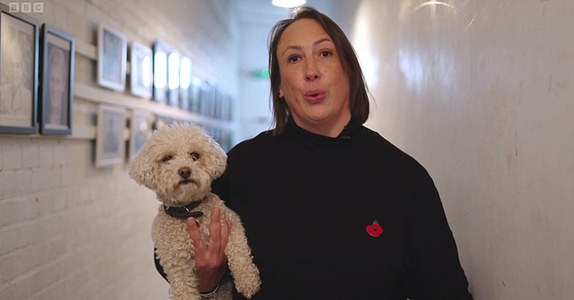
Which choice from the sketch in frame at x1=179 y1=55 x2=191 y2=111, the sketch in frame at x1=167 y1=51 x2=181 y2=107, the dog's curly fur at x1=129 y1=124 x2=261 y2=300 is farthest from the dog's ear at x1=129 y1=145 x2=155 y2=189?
the sketch in frame at x1=179 y1=55 x2=191 y2=111

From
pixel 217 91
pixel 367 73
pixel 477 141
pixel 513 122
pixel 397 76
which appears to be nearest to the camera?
pixel 513 122

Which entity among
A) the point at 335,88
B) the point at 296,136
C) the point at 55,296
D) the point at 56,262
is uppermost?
the point at 335,88

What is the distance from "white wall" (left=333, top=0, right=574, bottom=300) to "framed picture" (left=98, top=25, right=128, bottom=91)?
62.9 inches

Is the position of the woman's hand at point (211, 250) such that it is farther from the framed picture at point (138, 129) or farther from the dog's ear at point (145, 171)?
the framed picture at point (138, 129)

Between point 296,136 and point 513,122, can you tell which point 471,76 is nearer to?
point 513,122

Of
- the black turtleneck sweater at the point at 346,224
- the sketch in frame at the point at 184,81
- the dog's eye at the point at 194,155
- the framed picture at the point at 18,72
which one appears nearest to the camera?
the black turtleneck sweater at the point at 346,224

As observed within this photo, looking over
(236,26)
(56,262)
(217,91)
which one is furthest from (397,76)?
(236,26)

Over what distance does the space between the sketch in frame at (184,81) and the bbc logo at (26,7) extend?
226 centimetres

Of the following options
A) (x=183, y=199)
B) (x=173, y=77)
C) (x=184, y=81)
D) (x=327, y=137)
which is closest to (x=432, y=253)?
(x=327, y=137)

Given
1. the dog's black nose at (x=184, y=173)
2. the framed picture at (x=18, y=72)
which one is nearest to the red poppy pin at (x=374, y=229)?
the dog's black nose at (x=184, y=173)

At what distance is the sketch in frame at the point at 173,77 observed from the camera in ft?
12.3

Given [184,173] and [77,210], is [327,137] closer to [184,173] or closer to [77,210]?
[184,173]

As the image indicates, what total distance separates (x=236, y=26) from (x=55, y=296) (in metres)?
6.56

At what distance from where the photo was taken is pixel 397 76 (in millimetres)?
2213
